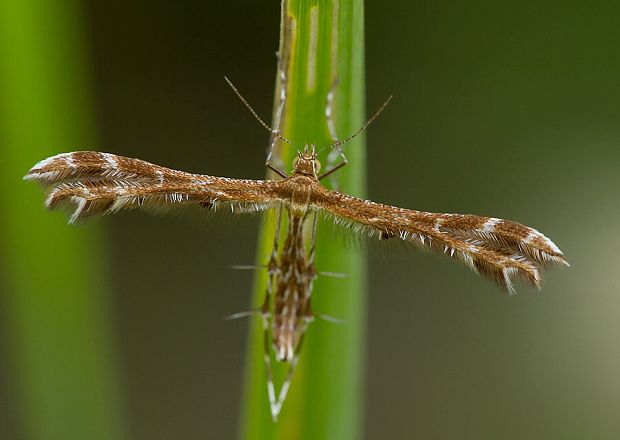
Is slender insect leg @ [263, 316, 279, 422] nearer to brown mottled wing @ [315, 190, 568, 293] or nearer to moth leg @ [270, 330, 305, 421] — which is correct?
moth leg @ [270, 330, 305, 421]

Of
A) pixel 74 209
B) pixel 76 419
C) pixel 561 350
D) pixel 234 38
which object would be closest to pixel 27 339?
pixel 76 419

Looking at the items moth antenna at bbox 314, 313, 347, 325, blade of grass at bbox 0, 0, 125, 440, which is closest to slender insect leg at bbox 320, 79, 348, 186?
moth antenna at bbox 314, 313, 347, 325

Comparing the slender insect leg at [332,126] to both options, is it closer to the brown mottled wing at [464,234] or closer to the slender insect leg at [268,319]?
the brown mottled wing at [464,234]

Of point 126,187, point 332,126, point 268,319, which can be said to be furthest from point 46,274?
point 332,126

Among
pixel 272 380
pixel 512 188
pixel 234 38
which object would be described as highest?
pixel 234 38

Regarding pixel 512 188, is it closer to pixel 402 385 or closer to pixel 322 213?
pixel 402 385

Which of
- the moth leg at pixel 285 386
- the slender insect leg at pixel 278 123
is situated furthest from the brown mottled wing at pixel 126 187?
the moth leg at pixel 285 386

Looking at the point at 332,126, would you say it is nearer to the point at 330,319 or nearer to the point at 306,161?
the point at 306,161

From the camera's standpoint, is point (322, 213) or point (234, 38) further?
point (234, 38)
